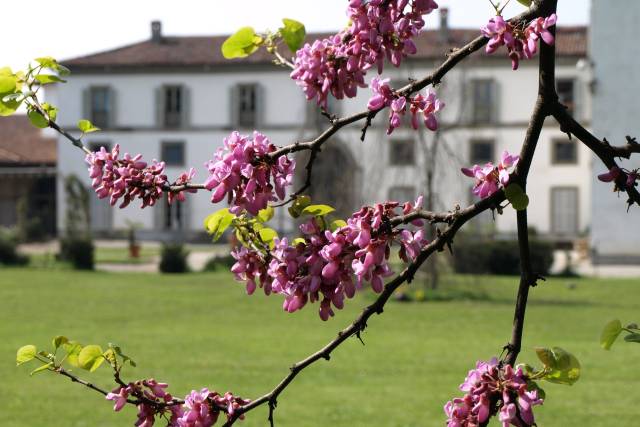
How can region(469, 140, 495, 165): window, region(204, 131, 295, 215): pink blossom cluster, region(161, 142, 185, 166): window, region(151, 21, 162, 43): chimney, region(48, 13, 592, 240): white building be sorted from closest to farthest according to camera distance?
region(204, 131, 295, 215): pink blossom cluster < region(48, 13, 592, 240): white building < region(469, 140, 495, 165): window < region(161, 142, 185, 166): window < region(151, 21, 162, 43): chimney

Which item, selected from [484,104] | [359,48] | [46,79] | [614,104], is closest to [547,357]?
[359,48]

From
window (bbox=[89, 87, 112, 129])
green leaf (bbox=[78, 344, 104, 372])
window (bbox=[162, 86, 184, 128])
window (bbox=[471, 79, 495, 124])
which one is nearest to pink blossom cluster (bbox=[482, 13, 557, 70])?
green leaf (bbox=[78, 344, 104, 372])

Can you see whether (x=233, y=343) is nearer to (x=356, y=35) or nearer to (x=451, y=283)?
(x=451, y=283)

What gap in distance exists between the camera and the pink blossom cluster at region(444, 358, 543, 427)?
6.11 feet

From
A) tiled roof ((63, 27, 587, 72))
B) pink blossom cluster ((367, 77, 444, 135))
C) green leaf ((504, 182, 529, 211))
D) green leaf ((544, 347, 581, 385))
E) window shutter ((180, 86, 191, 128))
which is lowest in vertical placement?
green leaf ((544, 347, 581, 385))

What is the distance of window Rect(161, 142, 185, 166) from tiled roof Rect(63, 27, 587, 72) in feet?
9.82

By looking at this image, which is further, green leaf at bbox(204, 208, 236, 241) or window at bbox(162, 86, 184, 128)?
window at bbox(162, 86, 184, 128)

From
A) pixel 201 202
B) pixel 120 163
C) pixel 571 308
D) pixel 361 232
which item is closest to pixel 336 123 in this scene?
pixel 361 232

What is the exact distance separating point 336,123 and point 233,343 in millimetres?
10654

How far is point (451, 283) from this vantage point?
2119cm

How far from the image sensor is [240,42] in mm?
2227

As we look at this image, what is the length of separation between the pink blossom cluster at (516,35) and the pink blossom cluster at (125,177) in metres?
0.80

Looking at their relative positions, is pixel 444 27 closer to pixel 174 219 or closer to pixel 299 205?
pixel 174 219

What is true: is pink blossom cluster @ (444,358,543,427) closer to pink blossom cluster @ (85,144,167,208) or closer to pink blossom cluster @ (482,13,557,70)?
pink blossom cluster @ (482,13,557,70)
